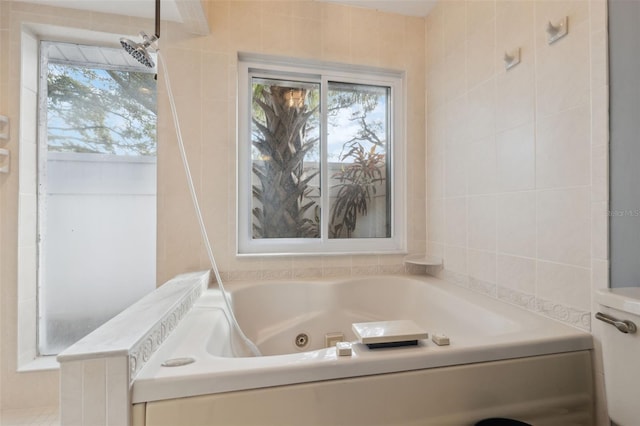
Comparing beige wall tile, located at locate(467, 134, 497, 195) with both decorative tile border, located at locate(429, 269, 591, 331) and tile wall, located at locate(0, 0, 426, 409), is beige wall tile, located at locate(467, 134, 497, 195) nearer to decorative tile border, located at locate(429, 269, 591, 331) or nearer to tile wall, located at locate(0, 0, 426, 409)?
decorative tile border, located at locate(429, 269, 591, 331)

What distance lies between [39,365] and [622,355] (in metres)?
2.45

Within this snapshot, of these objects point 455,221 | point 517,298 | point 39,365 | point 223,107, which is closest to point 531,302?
point 517,298

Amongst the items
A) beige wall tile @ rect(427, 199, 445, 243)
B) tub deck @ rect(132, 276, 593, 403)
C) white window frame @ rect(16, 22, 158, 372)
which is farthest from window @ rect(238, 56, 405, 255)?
white window frame @ rect(16, 22, 158, 372)

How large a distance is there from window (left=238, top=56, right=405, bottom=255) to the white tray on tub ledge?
3.5 inches

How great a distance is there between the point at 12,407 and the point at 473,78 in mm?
2916

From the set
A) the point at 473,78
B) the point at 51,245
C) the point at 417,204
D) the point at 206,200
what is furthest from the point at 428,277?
the point at 51,245

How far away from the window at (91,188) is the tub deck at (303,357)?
935mm

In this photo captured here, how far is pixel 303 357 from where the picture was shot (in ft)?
2.54

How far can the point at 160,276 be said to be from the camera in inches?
62.3

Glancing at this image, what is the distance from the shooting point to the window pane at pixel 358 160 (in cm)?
193

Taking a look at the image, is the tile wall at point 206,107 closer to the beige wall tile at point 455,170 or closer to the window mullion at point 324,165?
the window mullion at point 324,165

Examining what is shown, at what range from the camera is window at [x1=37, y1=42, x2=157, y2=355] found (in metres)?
1.64

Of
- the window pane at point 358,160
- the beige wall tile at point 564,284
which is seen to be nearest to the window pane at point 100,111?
the window pane at point 358,160

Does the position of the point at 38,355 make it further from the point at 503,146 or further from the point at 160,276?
the point at 503,146
